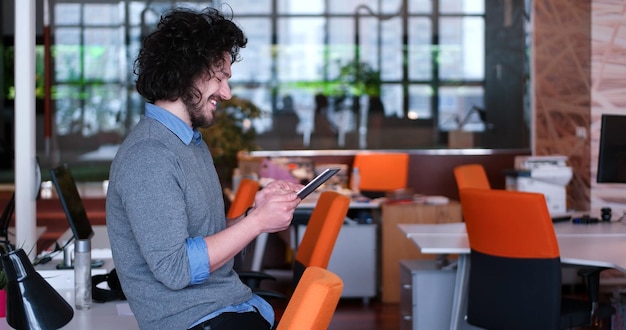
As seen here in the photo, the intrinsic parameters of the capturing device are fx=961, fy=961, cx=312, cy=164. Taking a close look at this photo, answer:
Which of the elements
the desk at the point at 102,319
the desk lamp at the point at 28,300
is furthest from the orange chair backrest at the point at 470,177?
the desk lamp at the point at 28,300

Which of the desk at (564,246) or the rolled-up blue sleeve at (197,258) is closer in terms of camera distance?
the rolled-up blue sleeve at (197,258)

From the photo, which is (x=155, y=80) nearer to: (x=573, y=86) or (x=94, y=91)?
(x=573, y=86)

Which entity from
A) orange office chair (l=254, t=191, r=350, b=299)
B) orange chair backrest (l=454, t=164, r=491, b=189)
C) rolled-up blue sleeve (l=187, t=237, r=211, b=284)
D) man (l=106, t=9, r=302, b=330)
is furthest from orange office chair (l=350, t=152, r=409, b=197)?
rolled-up blue sleeve (l=187, t=237, r=211, b=284)

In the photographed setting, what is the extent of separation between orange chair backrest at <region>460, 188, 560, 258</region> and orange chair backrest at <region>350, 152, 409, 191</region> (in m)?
4.65

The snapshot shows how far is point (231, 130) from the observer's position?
9320 millimetres

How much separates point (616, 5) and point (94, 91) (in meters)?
6.06

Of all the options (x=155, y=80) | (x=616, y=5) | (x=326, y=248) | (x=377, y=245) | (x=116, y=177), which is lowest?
(x=377, y=245)

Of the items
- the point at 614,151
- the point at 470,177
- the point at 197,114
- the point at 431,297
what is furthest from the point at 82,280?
the point at 470,177

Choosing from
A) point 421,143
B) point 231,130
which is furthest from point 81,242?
point 421,143

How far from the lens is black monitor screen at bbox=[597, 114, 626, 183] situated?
5453 millimetres

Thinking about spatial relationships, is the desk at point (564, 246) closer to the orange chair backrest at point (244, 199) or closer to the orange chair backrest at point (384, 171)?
the orange chair backrest at point (244, 199)

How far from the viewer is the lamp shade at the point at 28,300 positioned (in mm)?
2268

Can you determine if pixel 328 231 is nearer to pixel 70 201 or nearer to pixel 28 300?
pixel 70 201

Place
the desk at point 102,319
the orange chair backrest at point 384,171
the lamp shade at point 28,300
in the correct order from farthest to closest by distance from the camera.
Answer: the orange chair backrest at point 384,171, the desk at point 102,319, the lamp shade at point 28,300
